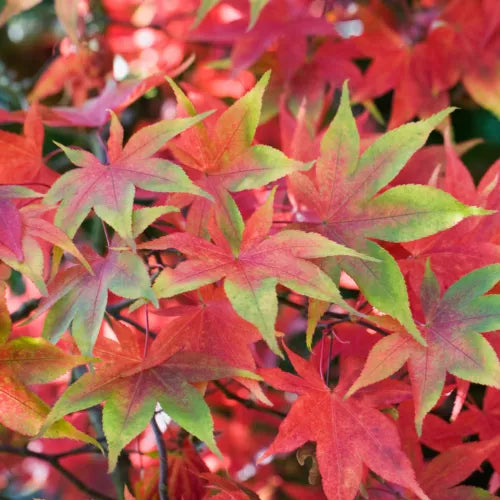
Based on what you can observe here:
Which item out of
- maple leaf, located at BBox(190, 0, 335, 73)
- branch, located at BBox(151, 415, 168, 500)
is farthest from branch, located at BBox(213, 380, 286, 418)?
maple leaf, located at BBox(190, 0, 335, 73)

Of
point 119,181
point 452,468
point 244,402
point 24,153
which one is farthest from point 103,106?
point 452,468

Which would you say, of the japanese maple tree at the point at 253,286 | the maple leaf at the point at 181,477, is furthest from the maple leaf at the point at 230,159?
the maple leaf at the point at 181,477

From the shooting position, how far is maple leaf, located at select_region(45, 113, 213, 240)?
1.61 ft

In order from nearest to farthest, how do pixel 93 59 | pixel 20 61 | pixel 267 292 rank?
pixel 267 292 → pixel 93 59 → pixel 20 61

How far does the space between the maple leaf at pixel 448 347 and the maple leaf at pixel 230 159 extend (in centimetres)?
13

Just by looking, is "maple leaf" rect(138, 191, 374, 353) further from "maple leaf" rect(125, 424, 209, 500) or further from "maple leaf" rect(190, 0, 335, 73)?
"maple leaf" rect(190, 0, 335, 73)

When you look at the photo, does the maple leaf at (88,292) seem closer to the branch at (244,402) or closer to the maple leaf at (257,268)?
the maple leaf at (257,268)

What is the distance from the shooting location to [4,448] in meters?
0.69

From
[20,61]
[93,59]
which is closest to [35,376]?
[93,59]

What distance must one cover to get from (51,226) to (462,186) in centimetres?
32

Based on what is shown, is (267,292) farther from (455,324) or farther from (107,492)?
(107,492)

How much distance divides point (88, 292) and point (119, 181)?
8 cm

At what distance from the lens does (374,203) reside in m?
0.53

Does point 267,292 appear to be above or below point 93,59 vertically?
above
